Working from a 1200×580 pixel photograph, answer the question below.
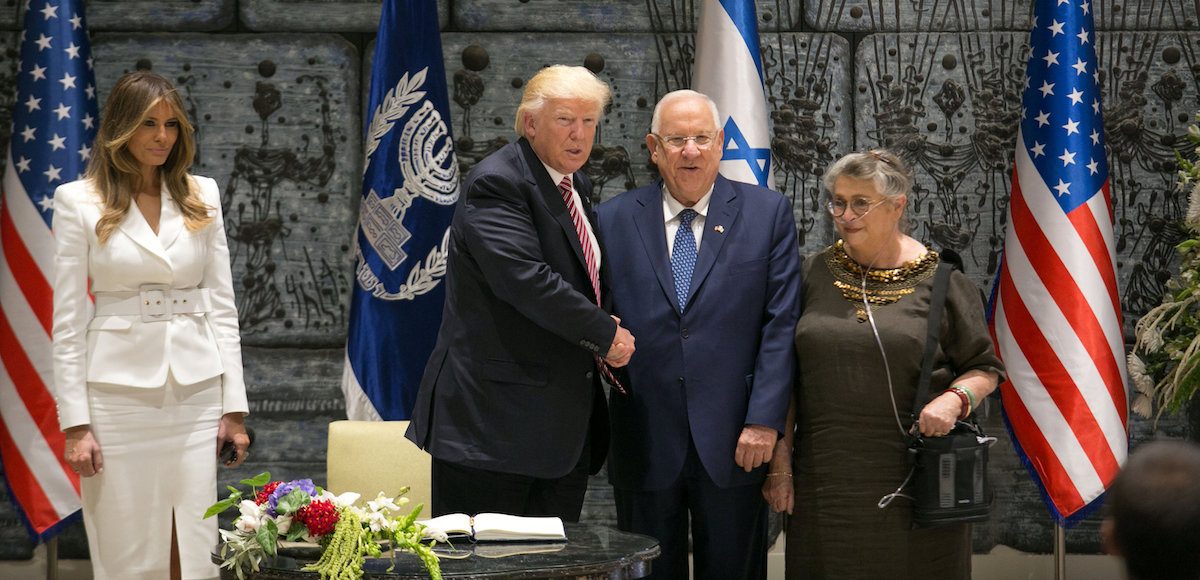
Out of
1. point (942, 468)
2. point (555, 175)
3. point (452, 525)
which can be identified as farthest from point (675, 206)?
point (452, 525)

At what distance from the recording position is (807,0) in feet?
15.2

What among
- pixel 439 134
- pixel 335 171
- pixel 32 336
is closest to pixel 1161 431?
pixel 439 134

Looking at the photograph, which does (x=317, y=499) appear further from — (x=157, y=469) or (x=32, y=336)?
(x=32, y=336)

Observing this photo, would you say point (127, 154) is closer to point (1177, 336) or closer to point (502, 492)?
point (502, 492)

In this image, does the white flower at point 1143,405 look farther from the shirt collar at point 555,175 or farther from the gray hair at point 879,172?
the shirt collar at point 555,175

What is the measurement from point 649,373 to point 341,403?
1846 mm

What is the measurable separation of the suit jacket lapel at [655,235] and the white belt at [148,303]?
1212mm

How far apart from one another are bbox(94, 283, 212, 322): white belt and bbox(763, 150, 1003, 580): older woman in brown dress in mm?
1613

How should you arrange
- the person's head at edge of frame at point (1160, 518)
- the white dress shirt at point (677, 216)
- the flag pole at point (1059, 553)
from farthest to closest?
1. the flag pole at point (1059, 553)
2. the white dress shirt at point (677, 216)
3. the person's head at edge of frame at point (1160, 518)

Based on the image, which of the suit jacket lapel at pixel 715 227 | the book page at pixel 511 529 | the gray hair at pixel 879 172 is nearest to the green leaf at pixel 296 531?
the book page at pixel 511 529

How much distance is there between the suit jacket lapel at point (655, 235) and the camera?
10.7ft

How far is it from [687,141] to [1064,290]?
5.19 ft

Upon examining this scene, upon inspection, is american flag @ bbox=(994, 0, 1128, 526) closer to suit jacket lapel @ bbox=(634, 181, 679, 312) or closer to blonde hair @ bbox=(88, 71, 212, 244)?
suit jacket lapel @ bbox=(634, 181, 679, 312)

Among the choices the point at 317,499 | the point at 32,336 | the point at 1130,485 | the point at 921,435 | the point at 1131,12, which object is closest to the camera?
the point at 1130,485
